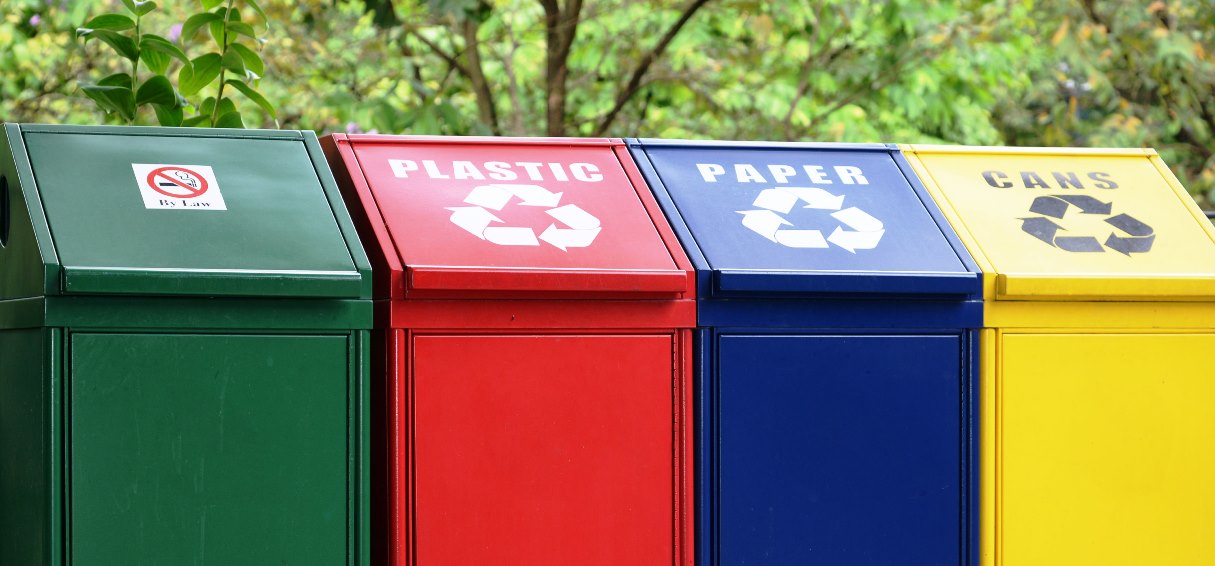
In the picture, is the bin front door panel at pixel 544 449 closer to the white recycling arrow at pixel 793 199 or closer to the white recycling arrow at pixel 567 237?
the white recycling arrow at pixel 567 237

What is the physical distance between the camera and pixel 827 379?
10.3 feet

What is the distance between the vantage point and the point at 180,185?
285 cm

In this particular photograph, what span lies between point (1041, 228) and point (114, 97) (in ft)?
8.66

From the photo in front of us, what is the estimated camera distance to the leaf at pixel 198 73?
3732 millimetres

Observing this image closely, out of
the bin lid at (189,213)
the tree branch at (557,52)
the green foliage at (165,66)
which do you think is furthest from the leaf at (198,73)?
the tree branch at (557,52)

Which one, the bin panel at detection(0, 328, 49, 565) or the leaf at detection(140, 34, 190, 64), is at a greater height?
the leaf at detection(140, 34, 190, 64)

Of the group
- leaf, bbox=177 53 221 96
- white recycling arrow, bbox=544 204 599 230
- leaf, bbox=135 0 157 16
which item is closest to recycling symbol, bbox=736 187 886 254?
white recycling arrow, bbox=544 204 599 230

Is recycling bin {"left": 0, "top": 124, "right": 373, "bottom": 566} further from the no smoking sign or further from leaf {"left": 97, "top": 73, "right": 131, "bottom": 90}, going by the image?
leaf {"left": 97, "top": 73, "right": 131, "bottom": 90}

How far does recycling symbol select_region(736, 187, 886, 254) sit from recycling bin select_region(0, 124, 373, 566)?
1.04 meters

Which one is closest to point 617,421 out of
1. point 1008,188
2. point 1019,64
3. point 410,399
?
point 410,399

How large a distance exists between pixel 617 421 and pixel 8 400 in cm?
143

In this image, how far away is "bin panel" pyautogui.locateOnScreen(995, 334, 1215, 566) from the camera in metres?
3.24

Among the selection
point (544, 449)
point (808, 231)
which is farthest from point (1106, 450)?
point (544, 449)

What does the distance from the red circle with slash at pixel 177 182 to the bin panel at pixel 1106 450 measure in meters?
2.04
